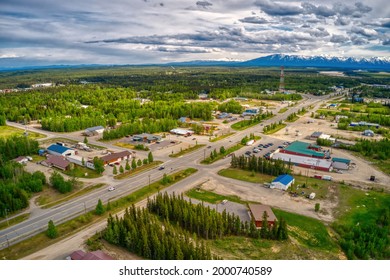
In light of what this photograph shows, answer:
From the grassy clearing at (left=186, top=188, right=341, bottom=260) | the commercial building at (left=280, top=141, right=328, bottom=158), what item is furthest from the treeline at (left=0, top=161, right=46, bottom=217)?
the commercial building at (left=280, top=141, right=328, bottom=158)

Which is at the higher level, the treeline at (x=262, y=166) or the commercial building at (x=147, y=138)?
the commercial building at (x=147, y=138)

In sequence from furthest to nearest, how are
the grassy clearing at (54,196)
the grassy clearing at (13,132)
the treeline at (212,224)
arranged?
the grassy clearing at (13,132) < the grassy clearing at (54,196) < the treeline at (212,224)

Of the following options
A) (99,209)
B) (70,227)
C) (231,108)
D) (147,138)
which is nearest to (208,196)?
(99,209)

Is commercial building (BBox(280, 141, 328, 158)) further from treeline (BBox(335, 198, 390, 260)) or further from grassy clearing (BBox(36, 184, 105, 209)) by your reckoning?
grassy clearing (BBox(36, 184, 105, 209))

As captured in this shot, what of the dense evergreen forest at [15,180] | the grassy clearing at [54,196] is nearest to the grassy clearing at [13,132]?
the dense evergreen forest at [15,180]

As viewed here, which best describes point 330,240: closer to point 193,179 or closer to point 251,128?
point 193,179

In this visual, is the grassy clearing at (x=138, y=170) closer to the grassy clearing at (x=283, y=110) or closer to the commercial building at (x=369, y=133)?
the commercial building at (x=369, y=133)

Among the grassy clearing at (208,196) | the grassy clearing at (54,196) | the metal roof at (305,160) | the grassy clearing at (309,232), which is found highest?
the metal roof at (305,160)
